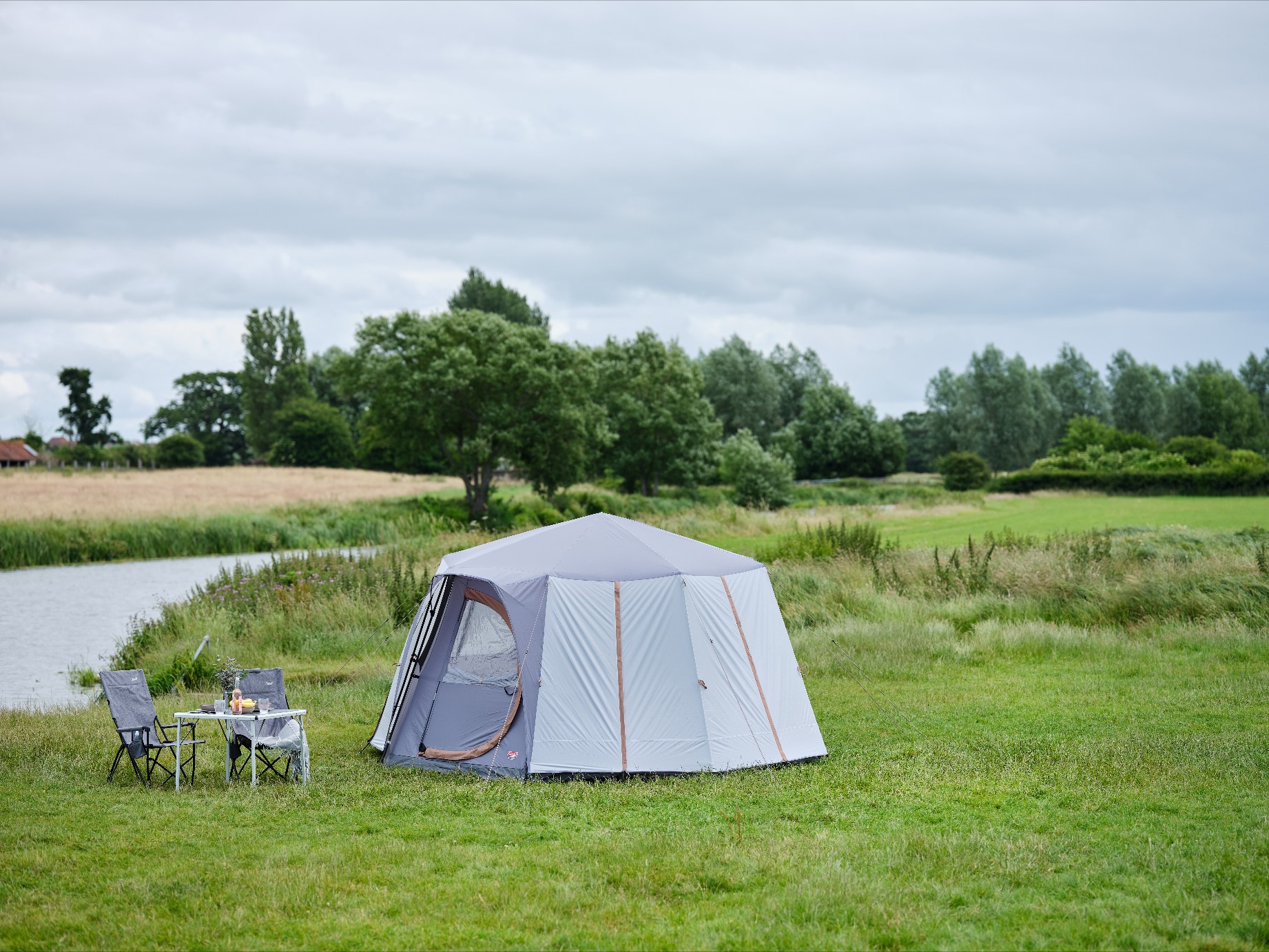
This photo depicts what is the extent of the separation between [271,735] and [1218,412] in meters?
81.3

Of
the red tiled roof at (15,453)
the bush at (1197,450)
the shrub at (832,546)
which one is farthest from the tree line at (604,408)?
the shrub at (832,546)

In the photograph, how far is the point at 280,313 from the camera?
74500 millimetres

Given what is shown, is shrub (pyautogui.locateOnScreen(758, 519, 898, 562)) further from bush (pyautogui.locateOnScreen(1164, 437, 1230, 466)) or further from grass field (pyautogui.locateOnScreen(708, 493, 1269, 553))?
bush (pyautogui.locateOnScreen(1164, 437, 1230, 466))

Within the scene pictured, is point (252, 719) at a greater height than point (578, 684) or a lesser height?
lesser

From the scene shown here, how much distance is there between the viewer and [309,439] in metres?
70.1

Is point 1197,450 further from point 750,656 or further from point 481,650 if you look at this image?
point 481,650

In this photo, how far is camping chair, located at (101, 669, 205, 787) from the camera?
8727 millimetres

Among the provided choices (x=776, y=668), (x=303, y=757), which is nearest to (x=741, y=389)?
(x=776, y=668)

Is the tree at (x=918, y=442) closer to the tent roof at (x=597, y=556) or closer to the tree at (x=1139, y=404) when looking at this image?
the tree at (x=1139, y=404)

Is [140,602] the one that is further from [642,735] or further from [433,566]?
[642,735]

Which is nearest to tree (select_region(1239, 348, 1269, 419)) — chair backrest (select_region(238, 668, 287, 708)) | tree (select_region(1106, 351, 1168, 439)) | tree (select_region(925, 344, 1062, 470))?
tree (select_region(1106, 351, 1168, 439))

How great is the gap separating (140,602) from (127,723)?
52.2ft

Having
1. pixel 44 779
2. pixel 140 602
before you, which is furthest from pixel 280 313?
pixel 44 779

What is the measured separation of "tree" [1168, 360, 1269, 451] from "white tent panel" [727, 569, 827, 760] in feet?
241
